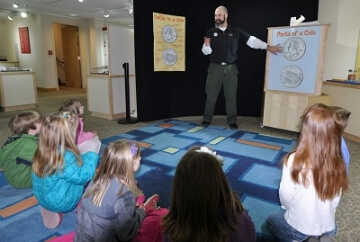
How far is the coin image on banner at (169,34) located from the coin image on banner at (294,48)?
172 centimetres

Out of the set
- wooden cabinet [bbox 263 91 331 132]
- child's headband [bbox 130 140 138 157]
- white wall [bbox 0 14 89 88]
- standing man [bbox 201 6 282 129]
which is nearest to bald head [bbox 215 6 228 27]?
standing man [bbox 201 6 282 129]

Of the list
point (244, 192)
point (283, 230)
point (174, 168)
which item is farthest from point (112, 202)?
point (174, 168)

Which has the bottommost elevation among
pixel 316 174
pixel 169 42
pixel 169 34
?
pixel 316 174

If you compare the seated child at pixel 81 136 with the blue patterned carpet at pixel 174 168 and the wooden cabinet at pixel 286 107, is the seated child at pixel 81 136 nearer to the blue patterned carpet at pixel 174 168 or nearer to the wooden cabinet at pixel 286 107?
the blue patterned carpet at pixel 174 168

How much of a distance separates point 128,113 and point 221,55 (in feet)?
5.64

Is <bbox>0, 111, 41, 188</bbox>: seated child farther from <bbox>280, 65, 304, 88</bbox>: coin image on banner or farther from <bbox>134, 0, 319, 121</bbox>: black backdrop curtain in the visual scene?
<bbox>280, 65, 304, 88</bbox>: coin image on banner

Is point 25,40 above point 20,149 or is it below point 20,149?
above

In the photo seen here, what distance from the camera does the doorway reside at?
9289mm

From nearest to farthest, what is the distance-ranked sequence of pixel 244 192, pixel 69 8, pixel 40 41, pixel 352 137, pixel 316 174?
pixel 316 174 < pixel 244 192 < pixel 352 137 < pixel 69 8 < pixel 40 41

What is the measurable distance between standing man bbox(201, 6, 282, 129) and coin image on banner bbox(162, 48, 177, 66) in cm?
62

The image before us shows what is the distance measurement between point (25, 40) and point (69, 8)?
6.98ft

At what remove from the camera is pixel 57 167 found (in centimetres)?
148

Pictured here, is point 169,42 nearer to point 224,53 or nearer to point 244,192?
point 224,53

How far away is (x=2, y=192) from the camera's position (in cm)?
210
